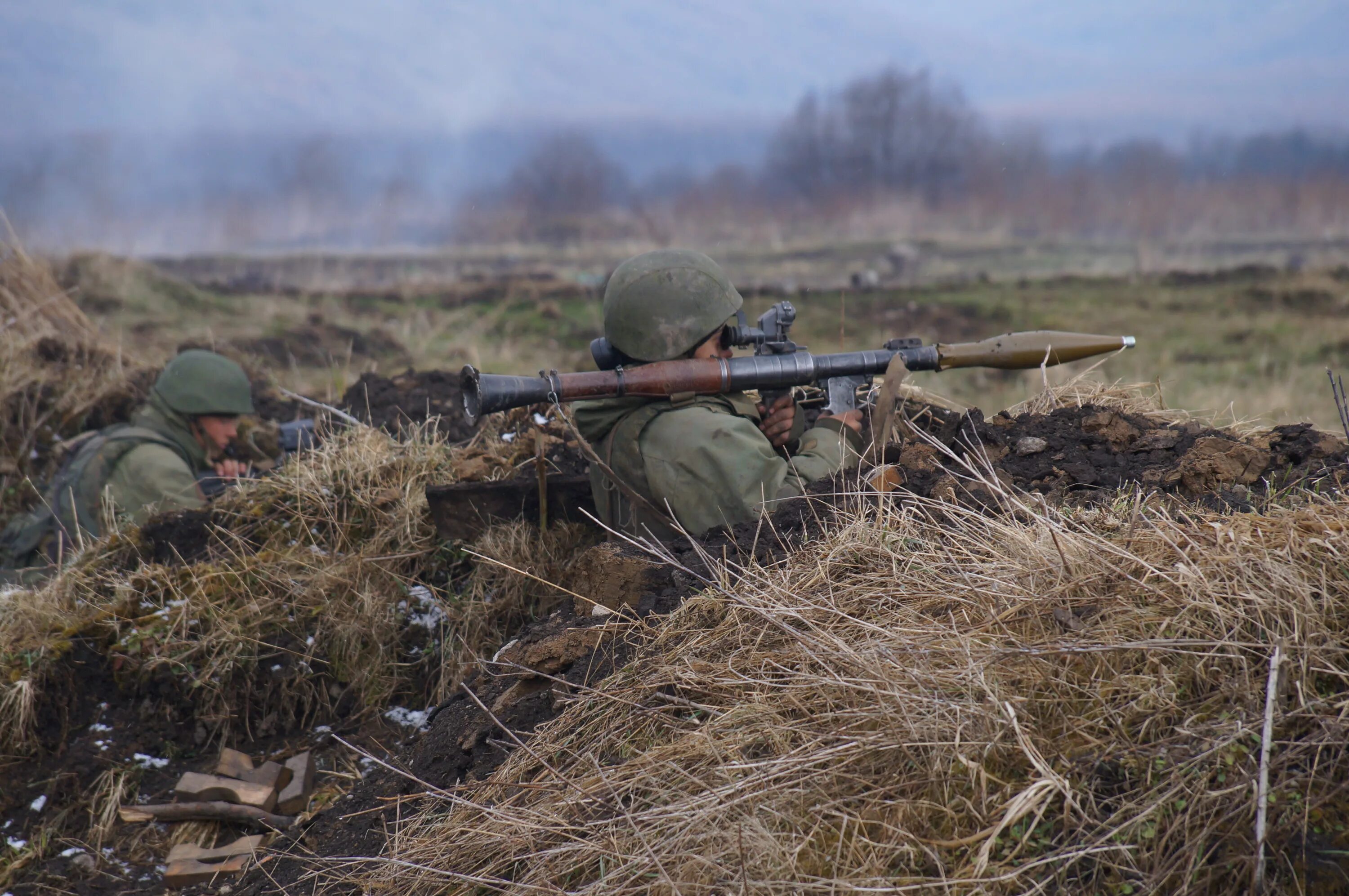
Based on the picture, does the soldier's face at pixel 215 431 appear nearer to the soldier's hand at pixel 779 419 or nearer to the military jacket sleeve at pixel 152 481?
the military jacket sleeve at pixel 152 481

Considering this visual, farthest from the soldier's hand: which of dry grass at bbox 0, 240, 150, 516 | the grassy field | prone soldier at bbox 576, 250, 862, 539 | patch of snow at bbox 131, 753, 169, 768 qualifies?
dry grass at bbox 0, 240, 150, 516

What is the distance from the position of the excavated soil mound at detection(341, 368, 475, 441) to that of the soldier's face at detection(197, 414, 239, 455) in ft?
2.55

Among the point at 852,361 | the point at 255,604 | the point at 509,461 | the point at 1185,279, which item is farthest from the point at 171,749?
the point at 1185,279

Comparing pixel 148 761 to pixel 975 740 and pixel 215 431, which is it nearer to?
pixel 215 431

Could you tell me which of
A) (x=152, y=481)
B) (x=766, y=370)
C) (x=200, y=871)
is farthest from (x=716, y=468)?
(x=152, y=481)

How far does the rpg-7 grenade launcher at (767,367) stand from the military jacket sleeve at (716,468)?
16cm

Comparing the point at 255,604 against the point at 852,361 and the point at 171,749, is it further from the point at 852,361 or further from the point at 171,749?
the point at 852,361

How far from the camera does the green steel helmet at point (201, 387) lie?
6.46m

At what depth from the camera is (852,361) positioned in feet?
13.8

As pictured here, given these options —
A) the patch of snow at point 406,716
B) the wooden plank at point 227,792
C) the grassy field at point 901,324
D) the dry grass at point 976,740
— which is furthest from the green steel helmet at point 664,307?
the grassy field at point 901,324

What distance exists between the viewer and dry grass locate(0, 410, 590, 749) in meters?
4.41

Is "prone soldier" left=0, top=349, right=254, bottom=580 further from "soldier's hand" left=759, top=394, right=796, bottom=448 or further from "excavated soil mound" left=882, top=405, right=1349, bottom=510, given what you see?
"excavated soil mound" left=882, top=405, right=1349, bottom=510

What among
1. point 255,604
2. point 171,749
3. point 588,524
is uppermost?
point 588,524

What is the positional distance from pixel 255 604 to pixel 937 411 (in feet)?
10.9
